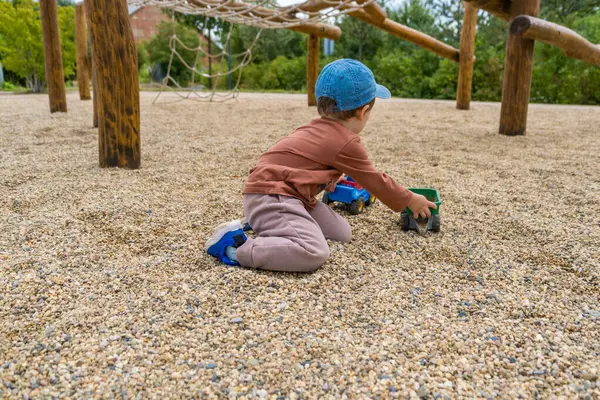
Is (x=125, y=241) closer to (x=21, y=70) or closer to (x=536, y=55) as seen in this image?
(x=536, y=55)

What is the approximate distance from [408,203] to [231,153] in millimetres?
2004

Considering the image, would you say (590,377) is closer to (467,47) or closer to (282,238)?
(282,238)

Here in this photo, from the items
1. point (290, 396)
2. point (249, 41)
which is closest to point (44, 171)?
point (290, 396)

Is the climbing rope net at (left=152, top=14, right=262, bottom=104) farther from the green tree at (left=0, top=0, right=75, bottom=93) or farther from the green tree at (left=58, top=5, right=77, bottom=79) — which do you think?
the green tree at (left=0, top=0, right=75, bottom=93)

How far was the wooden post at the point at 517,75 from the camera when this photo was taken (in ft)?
13.7

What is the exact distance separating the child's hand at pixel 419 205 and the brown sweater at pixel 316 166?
0.06 meters

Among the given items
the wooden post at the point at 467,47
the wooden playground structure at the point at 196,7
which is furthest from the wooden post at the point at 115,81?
the wooden post at the point at 467,47

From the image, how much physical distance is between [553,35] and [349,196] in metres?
2.98

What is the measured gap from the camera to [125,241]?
6.06 ft

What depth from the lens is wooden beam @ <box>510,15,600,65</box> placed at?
392cm

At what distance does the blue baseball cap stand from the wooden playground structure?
1.50m

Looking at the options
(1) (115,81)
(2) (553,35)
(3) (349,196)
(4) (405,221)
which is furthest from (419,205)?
(2) (553,35)

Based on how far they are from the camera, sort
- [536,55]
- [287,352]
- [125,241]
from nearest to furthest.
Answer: [287,352] < [125,241] < [536,55]

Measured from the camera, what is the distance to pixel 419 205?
1.88 meters
